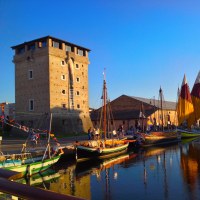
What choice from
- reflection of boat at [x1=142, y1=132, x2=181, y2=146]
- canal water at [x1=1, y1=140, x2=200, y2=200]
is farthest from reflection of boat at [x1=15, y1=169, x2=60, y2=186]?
reflection of boat at [x1=142, y1=132, x2=181, y2=146]

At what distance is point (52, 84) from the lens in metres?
44.7

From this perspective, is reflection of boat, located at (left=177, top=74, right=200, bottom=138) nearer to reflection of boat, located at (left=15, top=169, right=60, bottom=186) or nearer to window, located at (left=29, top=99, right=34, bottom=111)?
window, located at (left=29, top=99, right=34, bottom=111)

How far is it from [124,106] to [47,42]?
24893mm

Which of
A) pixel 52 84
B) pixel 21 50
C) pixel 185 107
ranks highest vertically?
pixel 21 50

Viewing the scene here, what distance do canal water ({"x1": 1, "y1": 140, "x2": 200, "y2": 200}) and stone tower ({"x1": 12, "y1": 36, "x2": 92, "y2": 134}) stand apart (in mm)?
19784

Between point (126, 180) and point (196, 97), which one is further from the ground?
point (196, 97)

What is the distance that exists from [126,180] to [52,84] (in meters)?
28.6

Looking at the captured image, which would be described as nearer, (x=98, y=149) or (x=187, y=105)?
(x=98, y=149)

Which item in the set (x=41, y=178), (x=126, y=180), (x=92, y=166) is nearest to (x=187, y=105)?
(x=92, y=166)

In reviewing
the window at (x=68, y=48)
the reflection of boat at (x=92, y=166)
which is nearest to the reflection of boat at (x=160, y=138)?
the reflection of boat at (x=92, y=166)

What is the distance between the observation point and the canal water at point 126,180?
15.4m

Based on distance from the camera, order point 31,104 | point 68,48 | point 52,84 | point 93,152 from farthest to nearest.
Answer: point 68,48
point 31,104
point 52,84
point 93,152

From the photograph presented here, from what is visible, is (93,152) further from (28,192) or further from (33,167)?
(28,192)

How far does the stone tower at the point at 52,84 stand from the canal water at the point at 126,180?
64.9 feet
